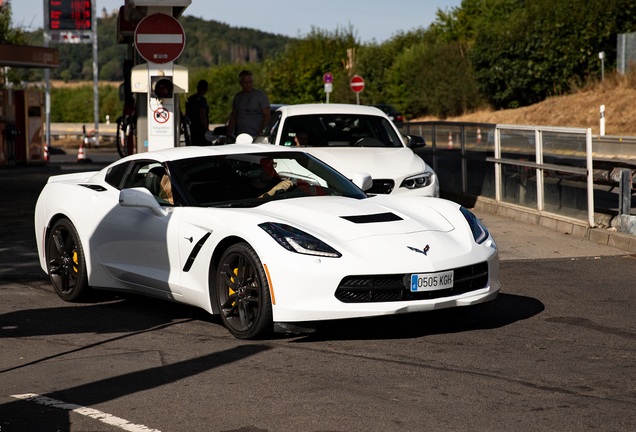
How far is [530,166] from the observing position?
37.3 feet

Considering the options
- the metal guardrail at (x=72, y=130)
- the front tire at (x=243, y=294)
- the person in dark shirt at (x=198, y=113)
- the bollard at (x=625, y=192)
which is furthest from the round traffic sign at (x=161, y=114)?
A: the metal guardrail at (x=72, y=130)

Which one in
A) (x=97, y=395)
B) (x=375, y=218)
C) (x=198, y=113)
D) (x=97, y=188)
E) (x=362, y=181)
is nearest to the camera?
(x=97, y=395)

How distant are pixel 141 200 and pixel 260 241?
1249 mm

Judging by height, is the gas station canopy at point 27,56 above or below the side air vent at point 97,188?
above

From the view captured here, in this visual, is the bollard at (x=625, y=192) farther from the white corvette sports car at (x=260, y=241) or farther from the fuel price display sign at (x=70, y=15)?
the fuel price display sign at (x=70, y=15)

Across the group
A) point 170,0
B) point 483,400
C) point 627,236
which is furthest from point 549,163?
point 483,400

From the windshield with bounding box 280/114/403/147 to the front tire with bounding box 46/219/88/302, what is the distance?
4520 mm

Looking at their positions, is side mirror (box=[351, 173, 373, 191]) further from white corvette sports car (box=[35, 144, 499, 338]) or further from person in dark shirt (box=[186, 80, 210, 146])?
person in dark shirt (box=[186, 80, 210, 146])

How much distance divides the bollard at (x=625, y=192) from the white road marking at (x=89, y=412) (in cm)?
725

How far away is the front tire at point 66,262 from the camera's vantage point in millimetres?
6871

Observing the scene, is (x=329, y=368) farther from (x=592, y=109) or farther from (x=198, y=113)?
(x=592, y=109)

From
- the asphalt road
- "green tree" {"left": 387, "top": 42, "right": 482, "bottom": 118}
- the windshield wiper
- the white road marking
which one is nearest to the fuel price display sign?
"green tree" {"left": 387, "top": 42, "right": 482, "bottom": 118}

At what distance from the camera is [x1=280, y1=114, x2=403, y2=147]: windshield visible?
443 inches

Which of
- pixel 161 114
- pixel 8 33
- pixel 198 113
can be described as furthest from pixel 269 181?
pixel 8 33
